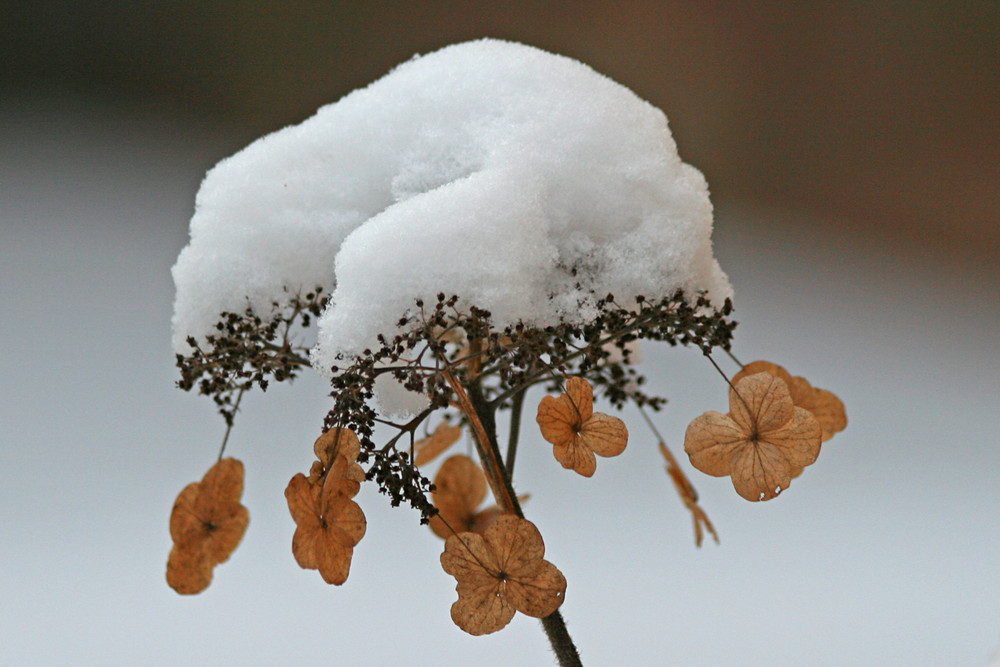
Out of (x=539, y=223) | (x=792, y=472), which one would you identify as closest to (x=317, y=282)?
(x=539, y=223)

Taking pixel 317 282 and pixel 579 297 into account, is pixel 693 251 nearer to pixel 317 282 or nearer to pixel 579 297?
pixel 579 297

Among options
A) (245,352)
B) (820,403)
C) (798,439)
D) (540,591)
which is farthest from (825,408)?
(245,352)

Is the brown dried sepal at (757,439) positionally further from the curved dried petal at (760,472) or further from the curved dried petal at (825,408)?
the curved dried petal at (825,408)

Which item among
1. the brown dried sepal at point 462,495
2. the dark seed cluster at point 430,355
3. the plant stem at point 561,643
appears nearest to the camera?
the dark seed cluster at point 430,355

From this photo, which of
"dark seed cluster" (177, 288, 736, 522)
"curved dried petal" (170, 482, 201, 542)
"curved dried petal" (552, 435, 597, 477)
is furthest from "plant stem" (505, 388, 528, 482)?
"curved dried petal" (170, 482, 201, 542)

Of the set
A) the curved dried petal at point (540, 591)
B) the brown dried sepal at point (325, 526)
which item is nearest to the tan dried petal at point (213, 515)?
the brown dried sepal at point (325, 526)

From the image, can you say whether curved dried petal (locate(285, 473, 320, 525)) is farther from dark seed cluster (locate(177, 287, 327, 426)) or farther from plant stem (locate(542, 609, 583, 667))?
plant stem (locate(542, 609, 583, 667))
